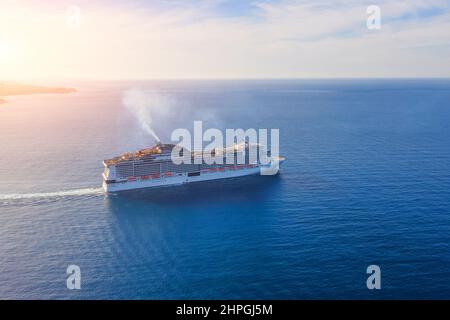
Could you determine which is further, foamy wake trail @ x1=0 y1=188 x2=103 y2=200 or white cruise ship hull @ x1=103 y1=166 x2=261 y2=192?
white cruise ship hull @ x1=103 y1=166 x2=261 y2=192

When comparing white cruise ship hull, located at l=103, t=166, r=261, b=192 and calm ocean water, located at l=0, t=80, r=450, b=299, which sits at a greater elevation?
white cruise ship hull, located at l=103, t=166, r=261, b=192

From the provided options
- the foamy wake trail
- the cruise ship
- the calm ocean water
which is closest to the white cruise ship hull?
the cruise ship

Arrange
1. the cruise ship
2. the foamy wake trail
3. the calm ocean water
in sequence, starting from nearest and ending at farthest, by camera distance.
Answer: the calm ocean water < the foamy wake trail < the cruise ship

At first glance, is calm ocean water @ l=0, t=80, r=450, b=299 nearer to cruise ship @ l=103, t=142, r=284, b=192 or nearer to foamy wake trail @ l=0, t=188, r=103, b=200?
foamy wake trail @ l=0, t=188, r=103, b=200

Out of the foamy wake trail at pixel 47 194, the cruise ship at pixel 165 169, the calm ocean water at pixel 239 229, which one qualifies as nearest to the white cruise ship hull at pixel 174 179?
the cruise ship at pixel 165 169

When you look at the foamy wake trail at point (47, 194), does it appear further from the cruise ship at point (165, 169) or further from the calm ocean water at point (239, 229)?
the cruise ship at point (165, 169)

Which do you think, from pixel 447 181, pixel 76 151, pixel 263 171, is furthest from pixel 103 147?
pixel 447 181

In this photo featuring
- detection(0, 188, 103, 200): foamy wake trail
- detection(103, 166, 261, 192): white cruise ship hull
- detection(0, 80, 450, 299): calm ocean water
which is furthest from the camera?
detection(103, 166, 261, 192): white cruise ship hull

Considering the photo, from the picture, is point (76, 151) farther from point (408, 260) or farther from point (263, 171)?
point (408, 260)
